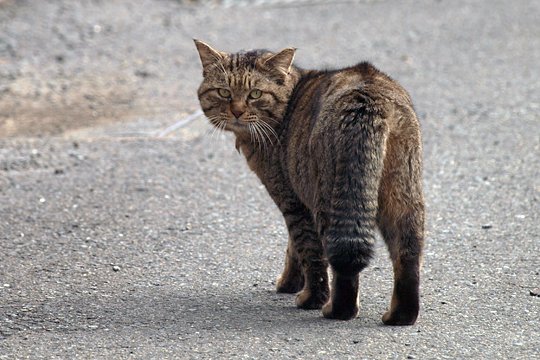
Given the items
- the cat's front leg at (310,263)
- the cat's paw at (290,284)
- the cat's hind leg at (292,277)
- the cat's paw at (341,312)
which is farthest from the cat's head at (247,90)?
the cat's paw at (341,312)

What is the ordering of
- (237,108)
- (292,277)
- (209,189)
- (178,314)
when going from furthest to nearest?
(209,189)
(292,277)
(237,108)
(178,314)

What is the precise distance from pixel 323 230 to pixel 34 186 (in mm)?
3425

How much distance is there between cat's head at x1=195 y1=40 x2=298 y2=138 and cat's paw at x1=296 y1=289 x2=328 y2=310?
3.20ft

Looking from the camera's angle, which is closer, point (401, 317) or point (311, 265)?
point (401, 317)

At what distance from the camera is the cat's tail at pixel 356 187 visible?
4.93m

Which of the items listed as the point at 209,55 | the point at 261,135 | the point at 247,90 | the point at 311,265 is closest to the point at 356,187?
the point at 311,265

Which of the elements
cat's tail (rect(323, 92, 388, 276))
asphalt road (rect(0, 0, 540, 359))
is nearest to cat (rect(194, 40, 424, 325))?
cat's tail (rect(323, 92, 388, 276))

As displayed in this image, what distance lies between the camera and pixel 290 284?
5969 mm

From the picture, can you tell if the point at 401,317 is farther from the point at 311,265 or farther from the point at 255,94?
the point at 255,94

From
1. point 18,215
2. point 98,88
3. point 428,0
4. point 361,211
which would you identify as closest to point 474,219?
point 361,211

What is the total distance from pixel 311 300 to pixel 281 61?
4.60ft

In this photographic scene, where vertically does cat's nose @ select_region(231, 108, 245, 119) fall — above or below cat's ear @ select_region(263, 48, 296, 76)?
below

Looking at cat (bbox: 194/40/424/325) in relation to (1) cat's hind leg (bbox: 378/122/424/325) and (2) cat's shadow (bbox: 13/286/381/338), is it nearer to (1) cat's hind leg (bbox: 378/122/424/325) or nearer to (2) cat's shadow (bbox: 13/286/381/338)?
(1) cat's hind leg (bbox: 378/122/424/325)

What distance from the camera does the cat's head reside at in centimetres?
585
